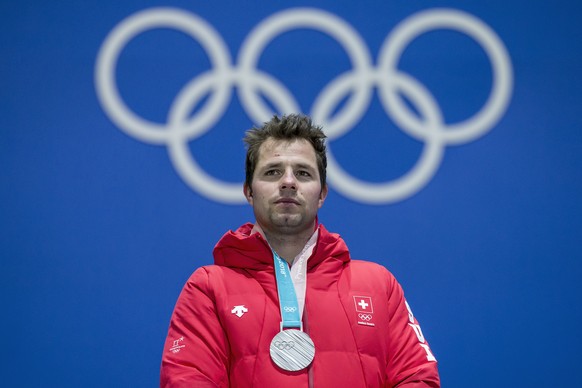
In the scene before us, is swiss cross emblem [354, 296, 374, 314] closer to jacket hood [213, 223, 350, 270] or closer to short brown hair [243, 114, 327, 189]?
jacket hood [213, 223, 350, 270]

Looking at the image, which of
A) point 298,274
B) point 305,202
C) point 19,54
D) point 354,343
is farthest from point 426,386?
point 19,54

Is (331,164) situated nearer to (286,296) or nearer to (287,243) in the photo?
(287,243)

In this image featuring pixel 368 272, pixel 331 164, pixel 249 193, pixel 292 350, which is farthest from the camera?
pixel 331 164

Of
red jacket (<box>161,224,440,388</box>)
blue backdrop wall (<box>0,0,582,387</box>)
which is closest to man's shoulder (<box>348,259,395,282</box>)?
red jacket (<box>161,224,440,388</box>)

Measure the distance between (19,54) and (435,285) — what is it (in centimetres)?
228

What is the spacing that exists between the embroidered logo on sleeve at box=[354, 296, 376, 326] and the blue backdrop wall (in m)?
1.32

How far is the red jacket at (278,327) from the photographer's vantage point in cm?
175

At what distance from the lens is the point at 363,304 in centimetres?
190

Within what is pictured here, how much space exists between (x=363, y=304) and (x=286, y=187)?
40 cm

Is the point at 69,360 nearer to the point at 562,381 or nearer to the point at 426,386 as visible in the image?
the point at 426,386

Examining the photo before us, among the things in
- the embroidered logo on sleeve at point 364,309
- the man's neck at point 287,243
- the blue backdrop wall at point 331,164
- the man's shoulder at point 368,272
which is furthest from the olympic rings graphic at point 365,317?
the blue backdrop wall at point 331,164

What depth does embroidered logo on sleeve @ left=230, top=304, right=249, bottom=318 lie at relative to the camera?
1829mm

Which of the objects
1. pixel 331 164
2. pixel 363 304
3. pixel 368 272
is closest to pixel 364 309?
pixel 363 304

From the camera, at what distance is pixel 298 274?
1958 millimetres
